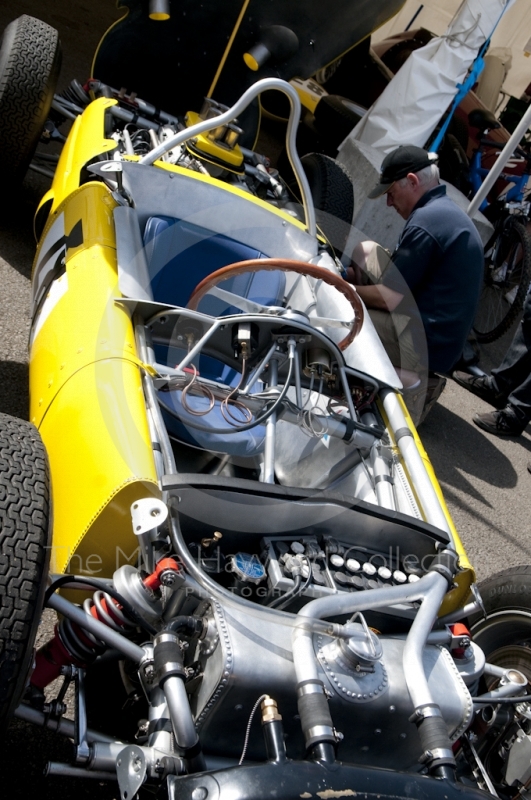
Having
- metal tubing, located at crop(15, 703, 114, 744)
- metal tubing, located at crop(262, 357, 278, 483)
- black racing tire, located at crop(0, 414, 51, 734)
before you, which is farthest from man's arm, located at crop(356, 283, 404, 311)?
metal tubing, located at crop(15, 703, 114, 744)

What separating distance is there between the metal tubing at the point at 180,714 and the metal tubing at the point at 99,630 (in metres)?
0.20

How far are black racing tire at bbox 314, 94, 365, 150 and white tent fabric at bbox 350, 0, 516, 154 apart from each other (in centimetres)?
38

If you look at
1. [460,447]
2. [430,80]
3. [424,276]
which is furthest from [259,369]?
[430,80]

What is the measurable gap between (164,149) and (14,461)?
67.5 inches

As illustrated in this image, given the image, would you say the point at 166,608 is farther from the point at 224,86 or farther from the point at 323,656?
the point at 224,86

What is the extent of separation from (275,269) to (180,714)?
145 centimetres

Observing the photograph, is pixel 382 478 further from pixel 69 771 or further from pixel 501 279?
pixel 501 279

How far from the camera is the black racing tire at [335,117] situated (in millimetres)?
6949

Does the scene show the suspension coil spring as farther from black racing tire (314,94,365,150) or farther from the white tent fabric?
black racing tire (314,94,365,150)

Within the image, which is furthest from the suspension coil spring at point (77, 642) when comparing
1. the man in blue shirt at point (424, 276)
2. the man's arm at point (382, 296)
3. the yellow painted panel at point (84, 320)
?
the man's arm at point (382, 296)

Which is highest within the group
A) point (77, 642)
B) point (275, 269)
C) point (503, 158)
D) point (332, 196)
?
point (503, 158)

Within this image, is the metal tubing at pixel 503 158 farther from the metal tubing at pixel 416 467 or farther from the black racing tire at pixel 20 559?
the black racing tire at pixel 20 559

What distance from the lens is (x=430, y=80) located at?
646 cm

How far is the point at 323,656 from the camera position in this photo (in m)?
1.67
